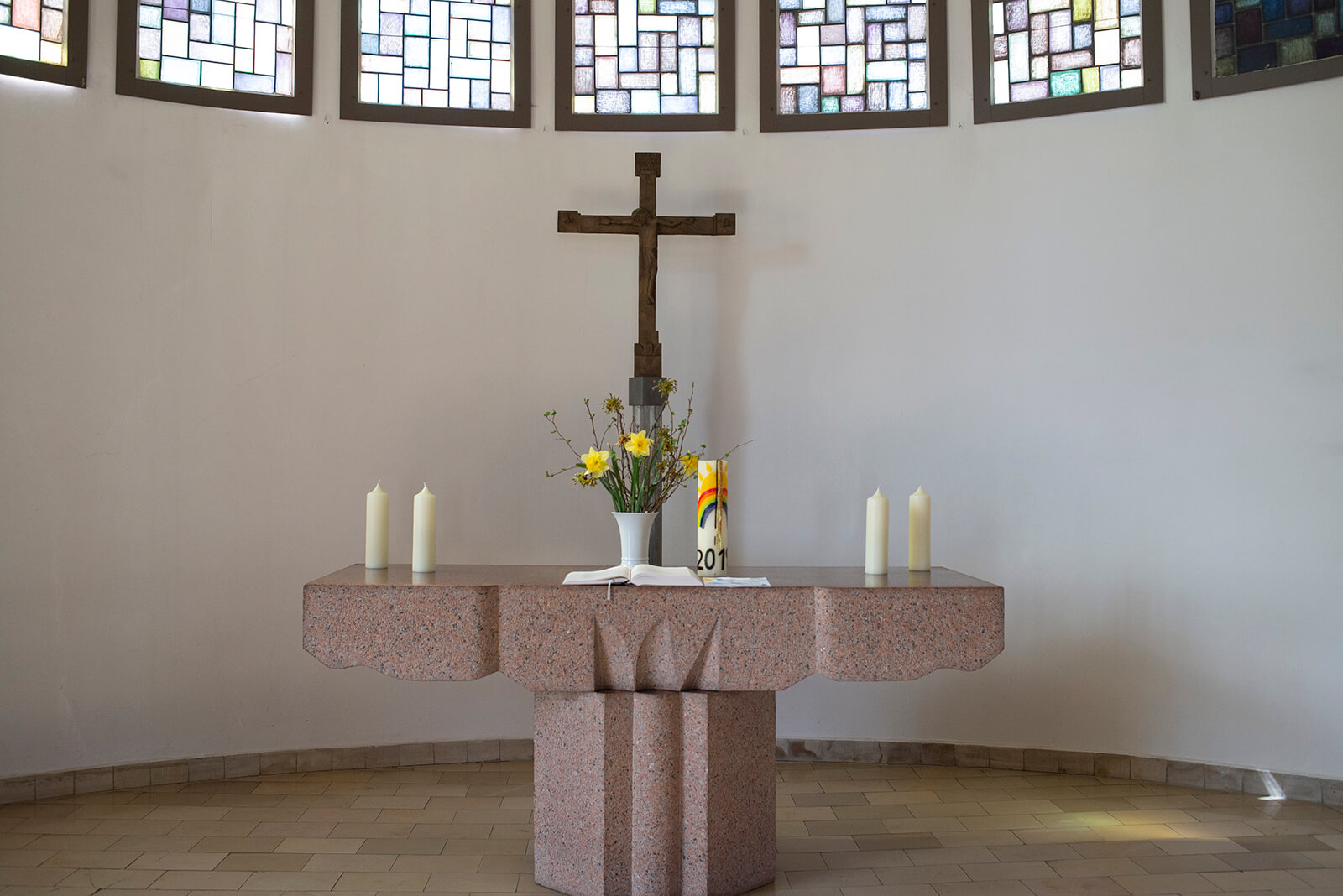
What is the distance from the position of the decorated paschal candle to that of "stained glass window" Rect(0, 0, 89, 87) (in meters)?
2.64

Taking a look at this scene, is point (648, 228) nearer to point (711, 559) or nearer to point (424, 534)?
point (711, 559)

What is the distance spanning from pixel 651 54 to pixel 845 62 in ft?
2.51

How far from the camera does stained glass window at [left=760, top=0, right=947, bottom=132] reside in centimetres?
443

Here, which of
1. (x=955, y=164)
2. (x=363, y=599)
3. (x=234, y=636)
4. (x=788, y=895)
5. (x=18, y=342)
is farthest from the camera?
(x=955, y=164)

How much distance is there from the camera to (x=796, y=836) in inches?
133

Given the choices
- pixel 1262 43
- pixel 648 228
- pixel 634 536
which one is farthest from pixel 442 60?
pixel 1262 43

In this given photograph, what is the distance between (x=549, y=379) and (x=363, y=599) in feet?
6.23

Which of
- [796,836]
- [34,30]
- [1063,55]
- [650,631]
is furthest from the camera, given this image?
[1063,55]

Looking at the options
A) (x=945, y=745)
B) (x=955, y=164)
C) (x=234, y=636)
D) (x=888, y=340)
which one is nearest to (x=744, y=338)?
(x=888, y=340)

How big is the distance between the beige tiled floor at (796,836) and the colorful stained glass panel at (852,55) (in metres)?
2.56

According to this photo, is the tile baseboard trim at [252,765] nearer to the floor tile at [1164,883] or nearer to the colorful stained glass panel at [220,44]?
the floor tile at [1164,883]

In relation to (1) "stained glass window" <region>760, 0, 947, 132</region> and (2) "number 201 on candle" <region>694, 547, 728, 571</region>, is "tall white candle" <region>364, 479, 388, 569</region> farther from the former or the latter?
(1) "stained glass window" <region>760, 0, 947, 132</region>

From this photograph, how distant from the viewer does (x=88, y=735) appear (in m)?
3.88

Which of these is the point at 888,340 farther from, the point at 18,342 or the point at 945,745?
the point at 18,342
